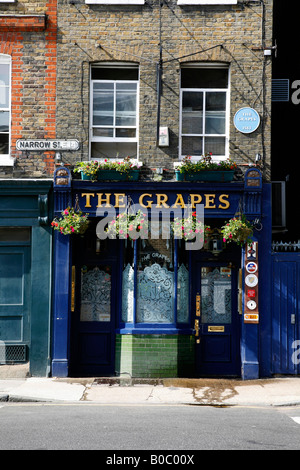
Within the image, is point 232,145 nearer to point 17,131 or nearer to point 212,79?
point 212,79

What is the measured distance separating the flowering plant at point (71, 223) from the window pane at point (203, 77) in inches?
139

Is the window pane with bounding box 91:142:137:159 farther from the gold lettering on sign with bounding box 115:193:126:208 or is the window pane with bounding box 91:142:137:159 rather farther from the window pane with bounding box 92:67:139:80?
the window pane with bounding box 92:67:139:80

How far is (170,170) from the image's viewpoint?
11.7 meters

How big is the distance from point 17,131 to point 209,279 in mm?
4967

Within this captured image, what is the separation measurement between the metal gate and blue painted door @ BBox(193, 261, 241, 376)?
2.68 ft

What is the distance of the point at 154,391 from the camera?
10383 millimetres

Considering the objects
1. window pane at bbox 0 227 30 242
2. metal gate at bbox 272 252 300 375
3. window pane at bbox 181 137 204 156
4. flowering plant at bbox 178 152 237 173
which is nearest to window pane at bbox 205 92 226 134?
window pane at bbox 181 137 204 156

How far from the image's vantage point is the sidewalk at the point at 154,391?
959 cm

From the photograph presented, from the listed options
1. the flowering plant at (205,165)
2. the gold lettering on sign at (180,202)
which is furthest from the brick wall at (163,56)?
the gold lettering on sign at (180,202)

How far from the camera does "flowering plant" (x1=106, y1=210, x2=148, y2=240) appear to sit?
1134 cm

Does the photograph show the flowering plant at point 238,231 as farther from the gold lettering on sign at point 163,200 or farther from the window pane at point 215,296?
the window pane at point 215,296

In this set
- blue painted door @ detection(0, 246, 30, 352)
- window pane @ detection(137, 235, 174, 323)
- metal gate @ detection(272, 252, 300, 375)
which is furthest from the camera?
blue painted door @ detection(0, 246, 30, 352)

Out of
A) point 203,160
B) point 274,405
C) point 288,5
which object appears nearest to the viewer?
→ point 274,405

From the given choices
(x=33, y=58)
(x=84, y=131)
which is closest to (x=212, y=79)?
(x=84, y=131)
